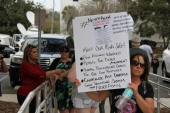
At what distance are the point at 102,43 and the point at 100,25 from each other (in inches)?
6.9

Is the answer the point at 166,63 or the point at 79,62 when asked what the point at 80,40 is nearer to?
the point at 79,62

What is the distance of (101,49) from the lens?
3678 millimetres

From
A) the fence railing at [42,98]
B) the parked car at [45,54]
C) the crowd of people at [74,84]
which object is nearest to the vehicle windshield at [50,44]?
the parked car at [45,54]

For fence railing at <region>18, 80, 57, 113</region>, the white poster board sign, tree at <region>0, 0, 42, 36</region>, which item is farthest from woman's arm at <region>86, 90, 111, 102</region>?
tree at <region>0, 0, 42, 36</region>

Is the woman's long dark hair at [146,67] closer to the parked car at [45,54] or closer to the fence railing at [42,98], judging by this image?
the fence railing at [42,98]

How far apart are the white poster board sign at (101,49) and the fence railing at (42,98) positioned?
57 cm

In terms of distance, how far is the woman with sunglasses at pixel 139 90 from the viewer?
3387 millimetres

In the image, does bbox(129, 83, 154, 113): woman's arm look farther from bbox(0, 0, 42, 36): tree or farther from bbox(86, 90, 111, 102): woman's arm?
bbox(0, 0, 42, 36): tree

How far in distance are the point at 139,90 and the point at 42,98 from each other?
275 centimetres

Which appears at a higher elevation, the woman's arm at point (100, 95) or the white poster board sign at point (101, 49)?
the white poster board sign at point (101, 49)

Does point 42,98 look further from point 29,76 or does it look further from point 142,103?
point 142,103

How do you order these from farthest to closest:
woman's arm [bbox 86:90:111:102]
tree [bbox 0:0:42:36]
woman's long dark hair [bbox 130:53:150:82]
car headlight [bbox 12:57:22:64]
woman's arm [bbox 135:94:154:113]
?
tree [bbox 0:0:42:36], car headlight [bbox 12:57:22:64], woman's arm [bbox 86:90:111:102], woman's long dark hair [bbox 130:53:150:82], woman's arm [bbox 135:94:154:113]

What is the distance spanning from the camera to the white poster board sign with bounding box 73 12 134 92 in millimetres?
3641

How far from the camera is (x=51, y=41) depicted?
40.4ft
